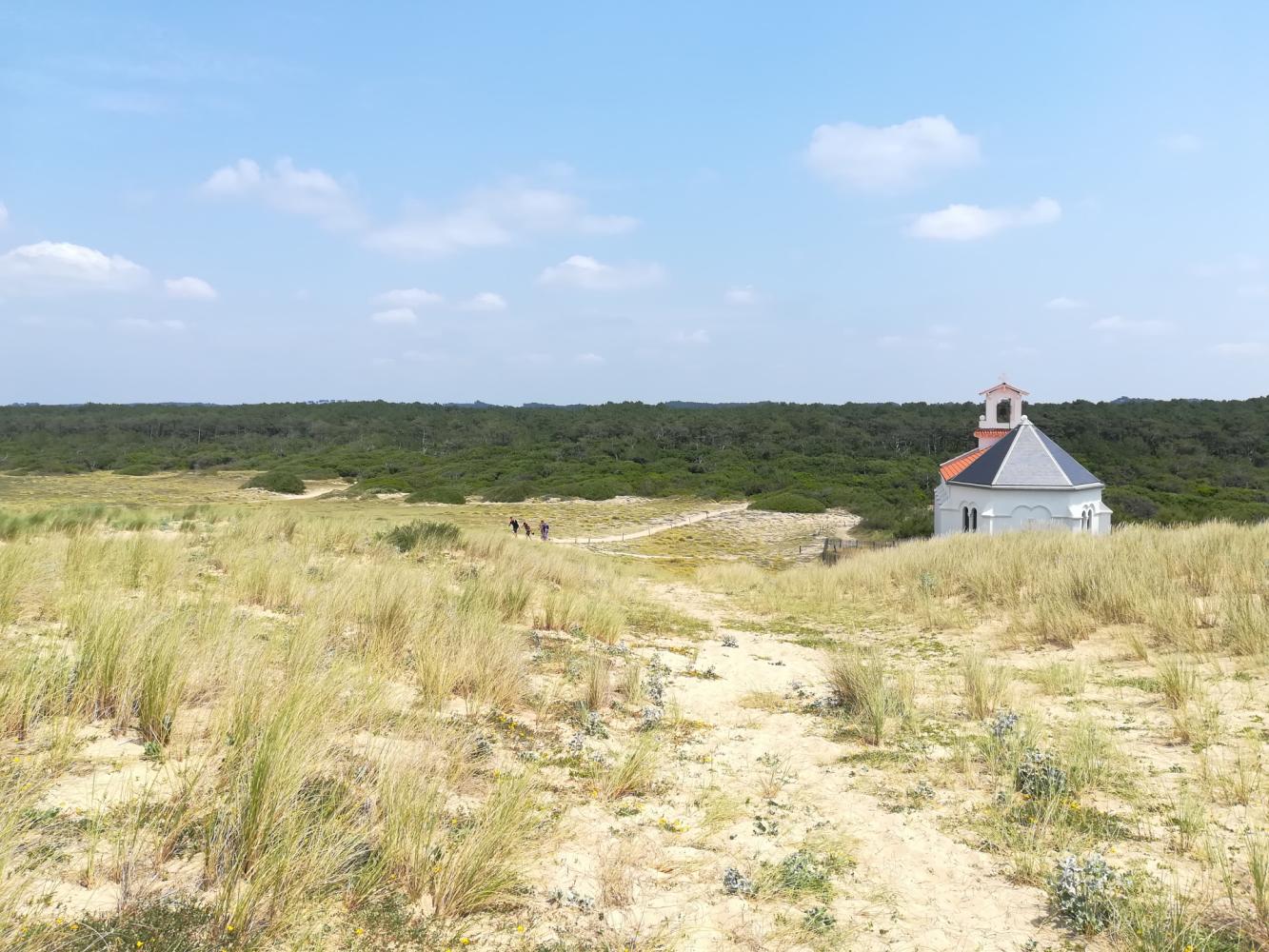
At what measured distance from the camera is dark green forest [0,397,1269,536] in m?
49.9

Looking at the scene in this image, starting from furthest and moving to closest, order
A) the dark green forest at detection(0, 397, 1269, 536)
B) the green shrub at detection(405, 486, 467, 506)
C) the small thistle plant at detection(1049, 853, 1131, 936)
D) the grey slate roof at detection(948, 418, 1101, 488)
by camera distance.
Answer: the dark green forest at detection(0, 397, 1269, 536) → the green shrub at detection(405, 486, 467, 506) → the grey slate roof at detection(948, 418, 1101, 488) → the small thistle plant at detection(1049, 853, 1131, 936)

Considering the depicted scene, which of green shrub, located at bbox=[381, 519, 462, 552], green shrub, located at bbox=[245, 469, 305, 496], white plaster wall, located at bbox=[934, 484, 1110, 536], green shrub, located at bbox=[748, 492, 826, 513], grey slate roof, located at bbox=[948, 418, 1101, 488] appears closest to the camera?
green shrub, located at bbox=[381, 519, 462, 552]

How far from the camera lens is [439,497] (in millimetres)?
48656

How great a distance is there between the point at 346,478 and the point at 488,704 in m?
58.1

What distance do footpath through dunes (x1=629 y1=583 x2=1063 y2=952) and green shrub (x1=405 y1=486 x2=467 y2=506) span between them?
4283cm

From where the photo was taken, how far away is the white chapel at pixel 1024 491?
2717 cm

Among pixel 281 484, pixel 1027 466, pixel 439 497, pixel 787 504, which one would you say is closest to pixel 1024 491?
pixel 1027 466

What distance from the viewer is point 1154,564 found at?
1133 cm

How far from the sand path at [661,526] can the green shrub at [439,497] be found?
1438 cm

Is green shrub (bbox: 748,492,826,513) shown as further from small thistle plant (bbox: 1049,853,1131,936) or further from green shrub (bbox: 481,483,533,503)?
small thistle plant (bbox: 1049,853,1131,936)

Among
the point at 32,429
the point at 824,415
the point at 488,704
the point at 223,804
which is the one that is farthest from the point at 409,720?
the point at 32,429

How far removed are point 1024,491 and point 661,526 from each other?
18.4m

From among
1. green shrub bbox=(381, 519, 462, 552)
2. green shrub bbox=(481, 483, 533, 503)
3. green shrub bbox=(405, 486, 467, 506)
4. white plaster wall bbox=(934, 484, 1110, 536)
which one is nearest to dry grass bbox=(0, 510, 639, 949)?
green shrub bbox=(381, 519, 462, 552)

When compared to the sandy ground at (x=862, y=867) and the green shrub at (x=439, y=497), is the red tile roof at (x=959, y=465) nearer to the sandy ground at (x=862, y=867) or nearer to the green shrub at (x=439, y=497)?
the sandy ground at (x=862, y=867)
